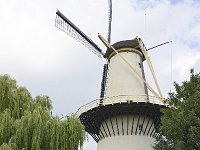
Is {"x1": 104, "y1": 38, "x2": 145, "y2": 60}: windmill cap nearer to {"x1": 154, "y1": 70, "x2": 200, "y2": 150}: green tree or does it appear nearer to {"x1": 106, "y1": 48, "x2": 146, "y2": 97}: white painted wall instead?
{"x1": 106, "y1": 48, "x2": 146, "y2": 97}: white painted wall

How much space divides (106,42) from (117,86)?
18.8 feet

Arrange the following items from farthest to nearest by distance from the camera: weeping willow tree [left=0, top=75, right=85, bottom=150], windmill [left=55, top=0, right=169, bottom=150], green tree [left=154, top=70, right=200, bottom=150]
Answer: windmill [left=55, top=0, right=169, bottom=150]
green tree [left=154, top=70, right=200, bottom=150]
weeping willow tree [left=0, top=75, right=85, bottom=150]

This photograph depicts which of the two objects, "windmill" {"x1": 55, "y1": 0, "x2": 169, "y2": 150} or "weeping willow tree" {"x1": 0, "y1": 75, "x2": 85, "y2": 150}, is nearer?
"weeping willow tree" {"x1": 0, "y1": 75, "x2": 85, "y2": 150}

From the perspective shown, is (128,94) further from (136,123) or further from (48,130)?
(48,130)

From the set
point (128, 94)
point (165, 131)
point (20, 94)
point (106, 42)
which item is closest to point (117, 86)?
point (128, 94)

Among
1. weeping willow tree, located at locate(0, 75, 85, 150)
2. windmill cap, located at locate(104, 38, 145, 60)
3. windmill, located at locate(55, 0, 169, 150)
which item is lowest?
weeping willow tree, located at locate(0, 75, 85, 150)

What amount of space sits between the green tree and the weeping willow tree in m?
5.50

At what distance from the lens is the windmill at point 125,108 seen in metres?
30.9

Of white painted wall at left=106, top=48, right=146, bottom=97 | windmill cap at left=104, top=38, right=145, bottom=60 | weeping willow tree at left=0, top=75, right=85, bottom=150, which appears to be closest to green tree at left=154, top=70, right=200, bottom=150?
weeping willow tree at left=0, top=75, right=85, bottom=150

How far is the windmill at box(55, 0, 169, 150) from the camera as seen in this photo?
30859 millimetres

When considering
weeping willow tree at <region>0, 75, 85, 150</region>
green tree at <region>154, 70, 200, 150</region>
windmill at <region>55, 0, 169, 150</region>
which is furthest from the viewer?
windmill at <region>55, 0, 169, 150</region>

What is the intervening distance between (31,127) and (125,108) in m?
16.0

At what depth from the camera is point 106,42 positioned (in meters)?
37.3

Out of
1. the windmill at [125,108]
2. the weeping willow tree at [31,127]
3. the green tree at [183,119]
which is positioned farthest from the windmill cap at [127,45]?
the weeping willow tree at [31,127]
